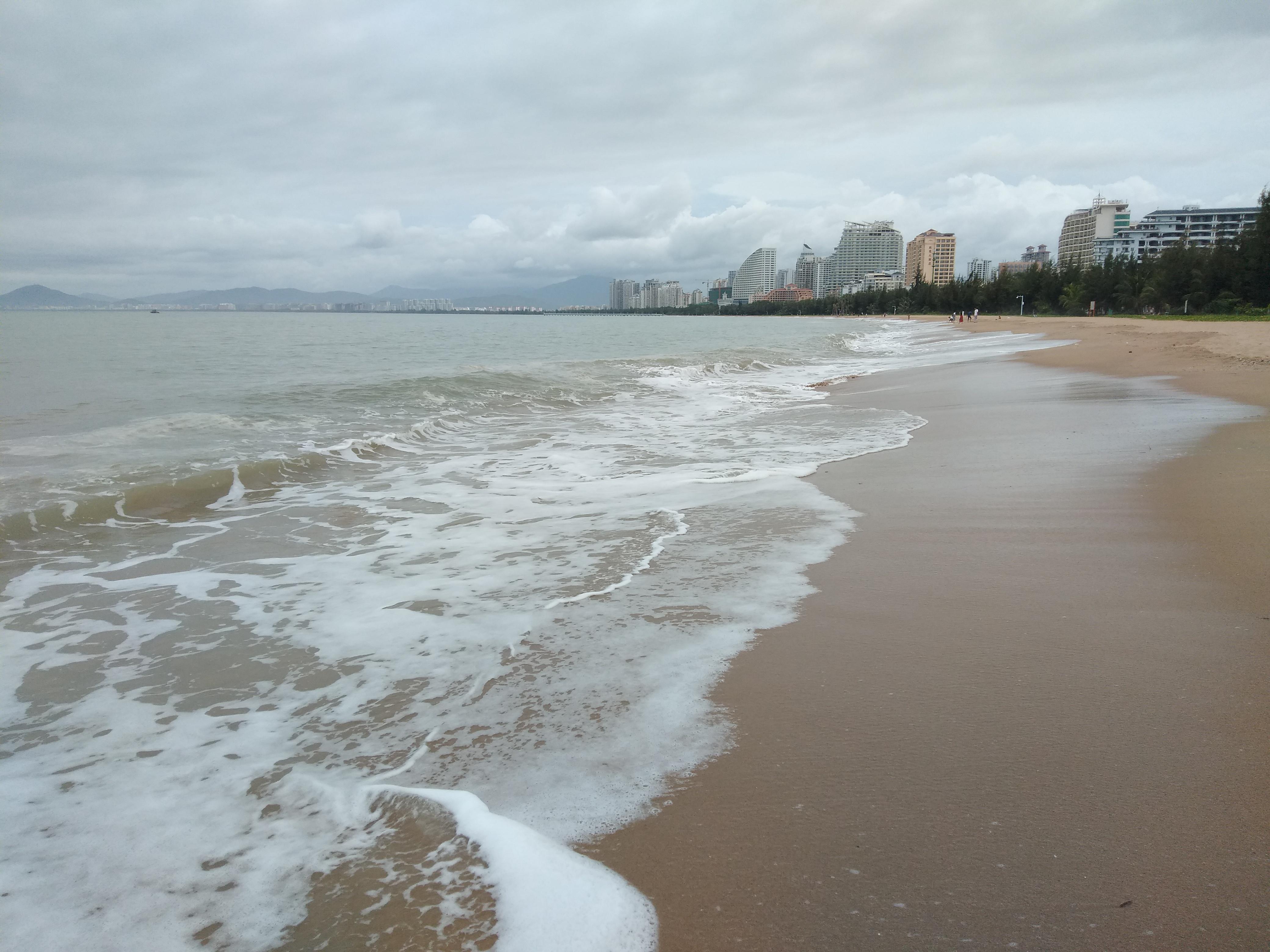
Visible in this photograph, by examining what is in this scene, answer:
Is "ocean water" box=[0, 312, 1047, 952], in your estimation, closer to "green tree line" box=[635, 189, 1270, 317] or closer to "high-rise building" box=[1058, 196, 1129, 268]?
"green tree line" box=[635, 189, 1270, 317]

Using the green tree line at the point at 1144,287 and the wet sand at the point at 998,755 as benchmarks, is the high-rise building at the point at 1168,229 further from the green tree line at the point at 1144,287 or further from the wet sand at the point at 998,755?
the wet sand at the point at 998,755

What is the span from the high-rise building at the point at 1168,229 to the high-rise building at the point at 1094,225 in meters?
4.75

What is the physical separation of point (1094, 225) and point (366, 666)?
676 feet

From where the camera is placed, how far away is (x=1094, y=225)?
170375 mm

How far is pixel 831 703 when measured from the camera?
9.11 ft

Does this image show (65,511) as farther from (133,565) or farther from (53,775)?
(53,775)

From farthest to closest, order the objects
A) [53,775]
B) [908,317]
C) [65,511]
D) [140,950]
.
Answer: [908,317] → [65,511] → [53,775] → [140,950]

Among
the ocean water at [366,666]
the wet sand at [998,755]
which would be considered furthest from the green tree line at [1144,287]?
the ocean water at [366,666]

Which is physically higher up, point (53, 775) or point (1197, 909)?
point (1197, 909)

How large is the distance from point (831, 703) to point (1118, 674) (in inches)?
44.3

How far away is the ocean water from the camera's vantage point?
1.98 meters

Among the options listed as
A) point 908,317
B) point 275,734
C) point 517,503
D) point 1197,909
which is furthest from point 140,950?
point 908,317

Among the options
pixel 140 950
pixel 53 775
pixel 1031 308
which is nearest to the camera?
pixel 140 950

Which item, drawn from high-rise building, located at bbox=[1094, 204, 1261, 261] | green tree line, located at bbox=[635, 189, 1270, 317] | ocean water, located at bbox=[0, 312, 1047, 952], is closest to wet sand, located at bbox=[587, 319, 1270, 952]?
ocean water, located at bbox=[0, 312, 1047, 952]
